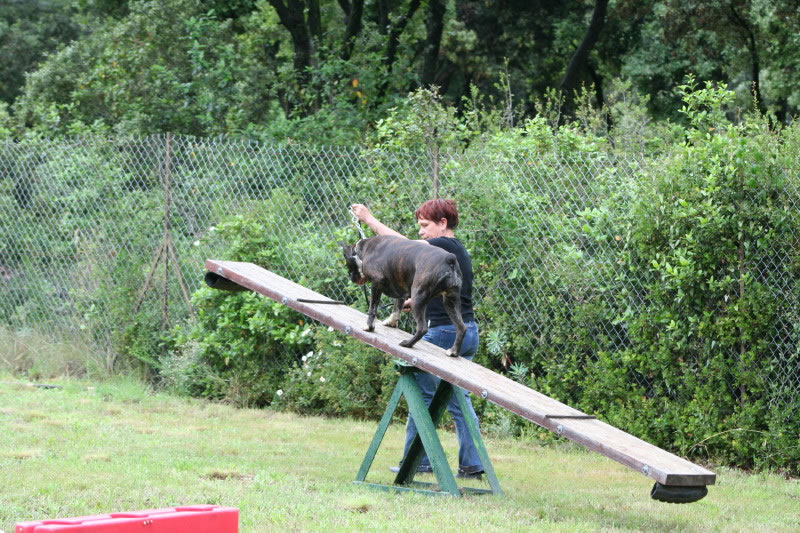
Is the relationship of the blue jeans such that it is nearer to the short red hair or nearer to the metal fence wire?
the short red hair

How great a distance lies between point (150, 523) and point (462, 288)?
10.7ft

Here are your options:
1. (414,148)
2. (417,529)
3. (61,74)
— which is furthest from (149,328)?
(61,74)

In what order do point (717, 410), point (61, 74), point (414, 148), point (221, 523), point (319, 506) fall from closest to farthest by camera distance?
point (221, 523) < point (319, 506) < point (717, 410) < point (414, 148) < point (61, 74)

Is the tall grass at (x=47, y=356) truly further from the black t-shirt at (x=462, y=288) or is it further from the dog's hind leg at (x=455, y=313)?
the dog's hind leg at (x=455, y=313)

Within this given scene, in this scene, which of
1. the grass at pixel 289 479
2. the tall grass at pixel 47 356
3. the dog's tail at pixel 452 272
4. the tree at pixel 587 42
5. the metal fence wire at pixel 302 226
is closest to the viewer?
the grass at pixel 289 479

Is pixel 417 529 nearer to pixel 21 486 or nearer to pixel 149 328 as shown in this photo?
pixel 21 486

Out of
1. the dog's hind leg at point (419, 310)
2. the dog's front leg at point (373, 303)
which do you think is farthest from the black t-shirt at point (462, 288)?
the dog's hind leg at point (419, 310)

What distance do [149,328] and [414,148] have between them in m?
3.50

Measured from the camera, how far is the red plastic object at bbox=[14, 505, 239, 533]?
3129mm

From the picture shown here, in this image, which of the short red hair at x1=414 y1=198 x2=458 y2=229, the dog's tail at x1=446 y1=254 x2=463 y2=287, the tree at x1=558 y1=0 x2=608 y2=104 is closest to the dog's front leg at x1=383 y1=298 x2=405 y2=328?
the short red hair at x1=414 y1=198 x2=458 y2=229

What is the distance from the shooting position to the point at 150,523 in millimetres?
3242

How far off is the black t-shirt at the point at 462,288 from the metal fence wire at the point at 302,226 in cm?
181

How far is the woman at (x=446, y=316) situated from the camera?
6113 millimetres

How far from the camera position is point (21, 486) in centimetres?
531
